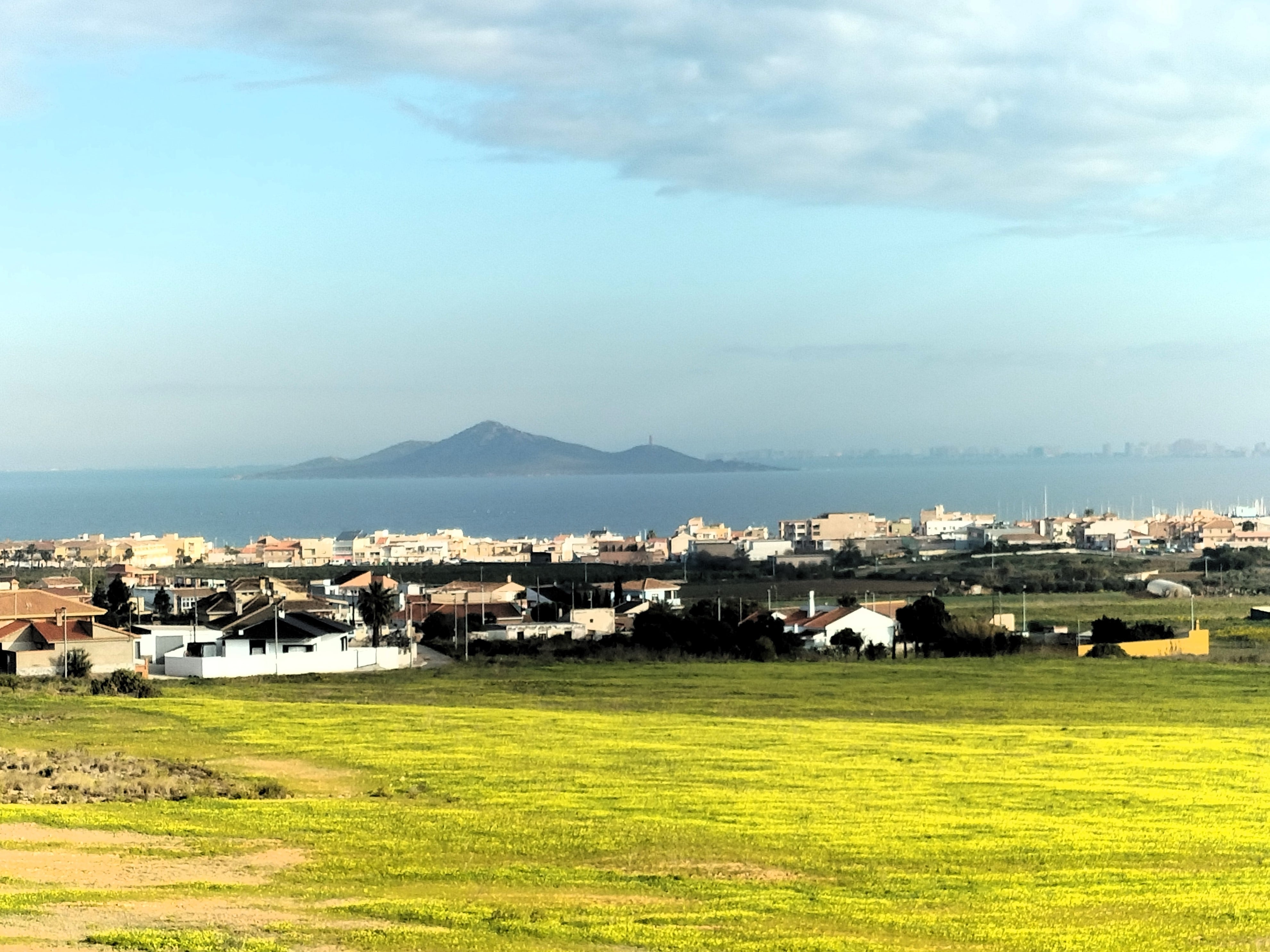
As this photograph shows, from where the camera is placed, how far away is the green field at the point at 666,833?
12195 mm

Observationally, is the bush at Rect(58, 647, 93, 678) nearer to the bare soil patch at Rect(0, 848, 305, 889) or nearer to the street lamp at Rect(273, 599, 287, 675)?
the street lamp at Rect(273, 599, 287, 675)

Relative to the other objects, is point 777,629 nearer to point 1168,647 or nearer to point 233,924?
point 1168,647

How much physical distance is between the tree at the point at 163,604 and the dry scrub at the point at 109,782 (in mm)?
46448

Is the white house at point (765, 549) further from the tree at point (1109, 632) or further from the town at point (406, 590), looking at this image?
the tree at point (1109, 632)

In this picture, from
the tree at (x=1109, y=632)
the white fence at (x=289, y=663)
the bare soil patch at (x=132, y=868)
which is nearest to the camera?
the bare soil patch at (x=132, y=868)

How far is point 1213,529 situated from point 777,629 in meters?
102

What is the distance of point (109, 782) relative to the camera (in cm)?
1981

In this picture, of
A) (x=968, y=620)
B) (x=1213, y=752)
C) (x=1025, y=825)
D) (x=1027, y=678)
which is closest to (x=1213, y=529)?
(x=968, y=620)

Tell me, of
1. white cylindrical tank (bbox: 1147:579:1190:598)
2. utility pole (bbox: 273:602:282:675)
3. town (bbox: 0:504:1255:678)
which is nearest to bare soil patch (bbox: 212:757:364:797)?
town (bbox: 0:504:1255:678)

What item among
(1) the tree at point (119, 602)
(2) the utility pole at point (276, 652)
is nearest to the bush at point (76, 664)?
(2) the utility pole at point (276, 652)

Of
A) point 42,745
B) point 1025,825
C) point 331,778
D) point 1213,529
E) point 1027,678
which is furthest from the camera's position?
point 1213,529

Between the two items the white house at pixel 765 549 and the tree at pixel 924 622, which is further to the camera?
the white house at pixel 765 549

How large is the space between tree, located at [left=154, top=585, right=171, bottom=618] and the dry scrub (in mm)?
46448

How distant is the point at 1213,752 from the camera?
2477 cm
